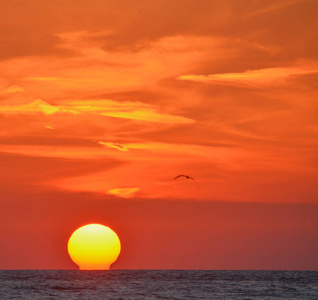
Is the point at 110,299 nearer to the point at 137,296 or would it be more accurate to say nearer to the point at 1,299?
the point at 137,296

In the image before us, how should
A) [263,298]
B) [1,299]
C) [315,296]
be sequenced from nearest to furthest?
[1,299] → [263,298] → [315,296]

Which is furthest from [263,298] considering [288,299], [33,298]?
[33,298]

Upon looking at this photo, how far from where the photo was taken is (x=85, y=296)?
7938 cm

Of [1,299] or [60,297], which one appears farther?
[60,297]

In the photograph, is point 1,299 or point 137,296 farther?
point 137,296

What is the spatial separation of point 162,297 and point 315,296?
18911 mm

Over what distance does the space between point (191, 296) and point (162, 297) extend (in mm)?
4418

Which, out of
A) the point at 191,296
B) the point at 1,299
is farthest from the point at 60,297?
the point at 191,296

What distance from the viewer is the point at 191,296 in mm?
80750

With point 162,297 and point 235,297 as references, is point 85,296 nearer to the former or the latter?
point 162,297

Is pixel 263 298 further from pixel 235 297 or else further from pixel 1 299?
pixel 1 299

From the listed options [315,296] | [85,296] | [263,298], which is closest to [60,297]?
[85,296]

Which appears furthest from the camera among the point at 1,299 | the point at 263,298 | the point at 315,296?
the point at 315,296

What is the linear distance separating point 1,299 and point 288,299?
31.2 m
